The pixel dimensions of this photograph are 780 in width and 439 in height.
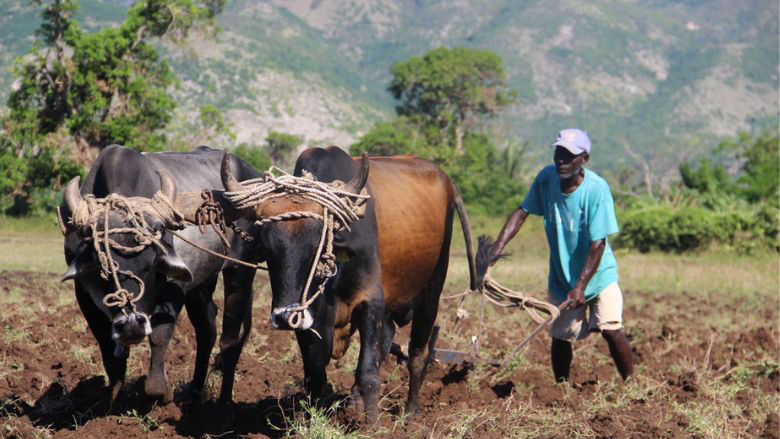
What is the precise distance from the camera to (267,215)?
546cm

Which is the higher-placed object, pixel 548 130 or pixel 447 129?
pixel 447 129

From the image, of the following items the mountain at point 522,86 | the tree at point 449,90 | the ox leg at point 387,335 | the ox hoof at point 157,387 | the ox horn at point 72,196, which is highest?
the ox horn at point 72,196

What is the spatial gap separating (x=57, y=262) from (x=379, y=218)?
480 inches

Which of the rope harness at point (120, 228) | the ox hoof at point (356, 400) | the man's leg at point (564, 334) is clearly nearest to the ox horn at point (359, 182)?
the rope harness at point (120, 228)

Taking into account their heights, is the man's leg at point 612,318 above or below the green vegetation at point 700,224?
above

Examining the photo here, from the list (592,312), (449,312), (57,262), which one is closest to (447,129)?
(57,262)

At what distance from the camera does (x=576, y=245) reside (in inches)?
292

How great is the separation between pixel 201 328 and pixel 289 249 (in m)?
2.15

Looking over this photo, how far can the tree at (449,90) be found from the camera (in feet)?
197

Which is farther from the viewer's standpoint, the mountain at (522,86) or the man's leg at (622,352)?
the mountain at (522,86)

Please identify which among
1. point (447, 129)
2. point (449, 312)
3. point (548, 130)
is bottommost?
point (548, 130)

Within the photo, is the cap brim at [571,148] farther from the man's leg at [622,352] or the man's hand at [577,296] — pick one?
the man's leg at [622,352]

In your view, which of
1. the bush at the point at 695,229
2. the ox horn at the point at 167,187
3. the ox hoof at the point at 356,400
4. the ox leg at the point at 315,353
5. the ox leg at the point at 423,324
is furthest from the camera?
the bush at the point at 695,229

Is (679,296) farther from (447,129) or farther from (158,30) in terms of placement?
(447,129)
